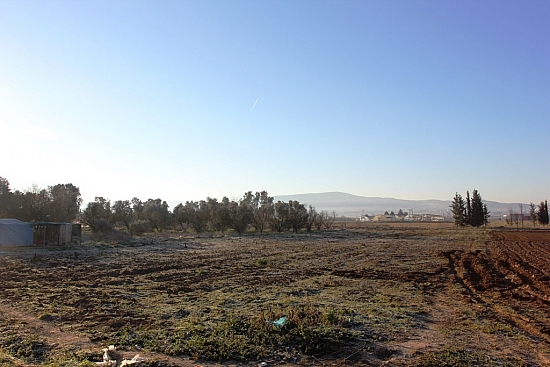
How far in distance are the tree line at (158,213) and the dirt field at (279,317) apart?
3667cm

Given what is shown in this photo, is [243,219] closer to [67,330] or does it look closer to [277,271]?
[277,271]

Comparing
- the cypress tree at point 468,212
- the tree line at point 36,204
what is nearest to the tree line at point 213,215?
the tree line at point 36,204

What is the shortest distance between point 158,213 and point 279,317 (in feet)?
188

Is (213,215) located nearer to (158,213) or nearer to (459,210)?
(158,213)

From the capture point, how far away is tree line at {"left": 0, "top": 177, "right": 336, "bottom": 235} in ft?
161

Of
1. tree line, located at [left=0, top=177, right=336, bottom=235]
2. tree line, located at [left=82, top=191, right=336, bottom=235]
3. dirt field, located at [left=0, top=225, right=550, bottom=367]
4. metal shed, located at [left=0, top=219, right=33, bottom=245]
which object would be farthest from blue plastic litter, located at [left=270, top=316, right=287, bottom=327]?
tree line, located at [left=82, top=191, right=336, bottom=235]

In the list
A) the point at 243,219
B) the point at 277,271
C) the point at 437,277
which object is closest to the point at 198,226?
the point at 243,219

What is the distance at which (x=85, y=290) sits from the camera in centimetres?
1270

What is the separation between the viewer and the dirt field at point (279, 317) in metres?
6.47

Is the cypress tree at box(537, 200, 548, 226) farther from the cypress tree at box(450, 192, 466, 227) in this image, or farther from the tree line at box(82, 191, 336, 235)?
the tree line at box(82, 191, 336, 235)

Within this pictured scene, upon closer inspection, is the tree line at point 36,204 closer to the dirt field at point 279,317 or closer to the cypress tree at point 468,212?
the dirt field at point 279,317

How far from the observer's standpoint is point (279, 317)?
8.38 m

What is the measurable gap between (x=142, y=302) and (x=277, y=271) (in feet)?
24.7

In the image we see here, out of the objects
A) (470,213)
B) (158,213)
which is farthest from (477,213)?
(158,213)
